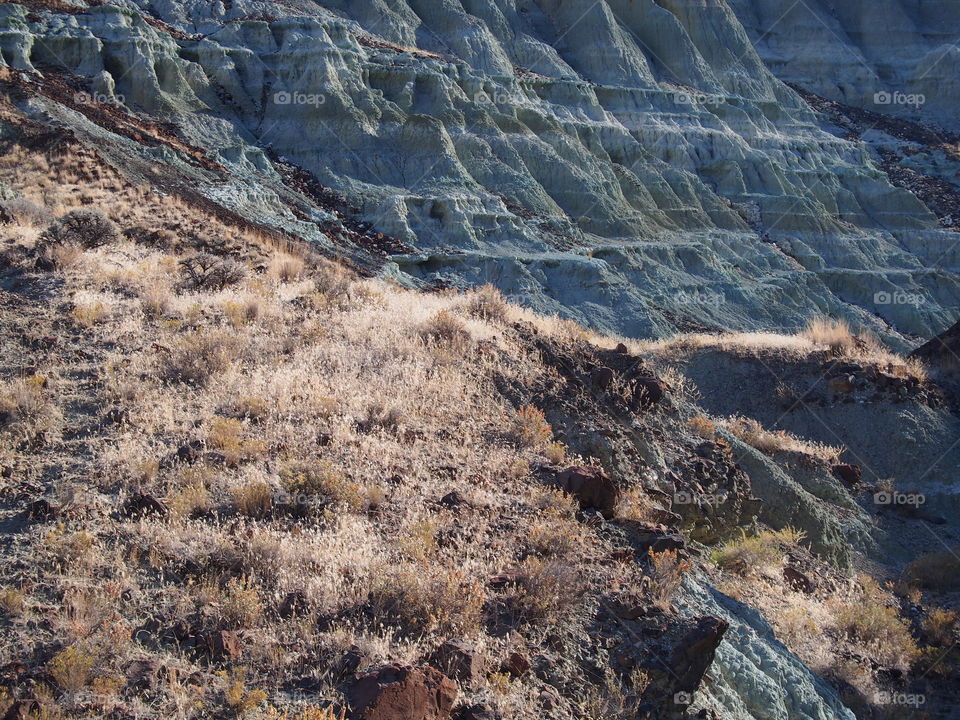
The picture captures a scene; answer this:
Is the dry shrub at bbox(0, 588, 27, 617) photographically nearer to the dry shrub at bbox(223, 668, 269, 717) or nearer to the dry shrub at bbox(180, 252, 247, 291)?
the dry shrub at bbox(223, 668, 269, 717)

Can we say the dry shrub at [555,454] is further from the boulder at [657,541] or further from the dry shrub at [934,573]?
the dry shrub at [934,573]

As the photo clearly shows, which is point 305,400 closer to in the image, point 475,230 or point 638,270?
point 475,230

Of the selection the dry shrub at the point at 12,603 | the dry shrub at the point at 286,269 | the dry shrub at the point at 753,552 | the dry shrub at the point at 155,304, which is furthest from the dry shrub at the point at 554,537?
the dry shrub at the point at 286,269

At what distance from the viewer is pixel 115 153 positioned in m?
20.7

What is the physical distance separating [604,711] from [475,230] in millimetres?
26667

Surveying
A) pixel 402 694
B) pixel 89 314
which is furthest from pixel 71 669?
pixel 89 314

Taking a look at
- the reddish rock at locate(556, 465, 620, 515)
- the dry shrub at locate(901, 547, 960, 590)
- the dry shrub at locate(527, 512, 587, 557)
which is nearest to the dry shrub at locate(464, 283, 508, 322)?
the reddish rock at locate(556, 465, 620, 515)

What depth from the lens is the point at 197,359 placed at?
7.22 m

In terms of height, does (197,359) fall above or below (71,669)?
below

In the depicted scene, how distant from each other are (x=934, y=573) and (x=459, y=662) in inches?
284

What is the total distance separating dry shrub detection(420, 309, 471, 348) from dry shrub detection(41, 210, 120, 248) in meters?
5.15

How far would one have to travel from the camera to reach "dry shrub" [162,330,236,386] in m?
7.06

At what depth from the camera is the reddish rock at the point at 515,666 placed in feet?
14.0

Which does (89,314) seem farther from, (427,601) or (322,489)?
(427,601)
